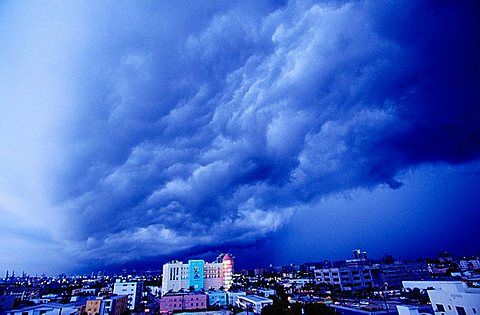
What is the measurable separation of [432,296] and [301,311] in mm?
23010

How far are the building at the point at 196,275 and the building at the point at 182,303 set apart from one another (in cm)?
3827

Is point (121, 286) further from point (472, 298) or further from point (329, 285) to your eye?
point (472, 298)

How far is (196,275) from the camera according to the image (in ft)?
415

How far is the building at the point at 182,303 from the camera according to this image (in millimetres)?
83000

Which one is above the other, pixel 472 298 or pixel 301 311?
pixel 472 298

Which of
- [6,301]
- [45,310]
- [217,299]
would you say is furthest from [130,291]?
[45,310]

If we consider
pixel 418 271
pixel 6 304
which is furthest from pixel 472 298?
pixel 418 271

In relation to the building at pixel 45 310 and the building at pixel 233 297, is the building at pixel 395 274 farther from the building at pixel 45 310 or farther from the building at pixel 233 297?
the building at pixel 45 310

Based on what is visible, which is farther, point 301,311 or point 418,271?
point 418,271

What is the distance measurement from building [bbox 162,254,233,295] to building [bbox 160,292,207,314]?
38.3 meters

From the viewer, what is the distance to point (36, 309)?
5503 cm

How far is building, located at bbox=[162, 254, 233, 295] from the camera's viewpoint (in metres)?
125

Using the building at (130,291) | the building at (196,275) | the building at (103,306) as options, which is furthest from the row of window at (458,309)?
the building at (196,275)

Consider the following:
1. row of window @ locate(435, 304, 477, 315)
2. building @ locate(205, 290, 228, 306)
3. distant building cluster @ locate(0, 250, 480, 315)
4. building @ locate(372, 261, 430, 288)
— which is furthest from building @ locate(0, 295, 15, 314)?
building @ locate(372, 261, 430, 288)
